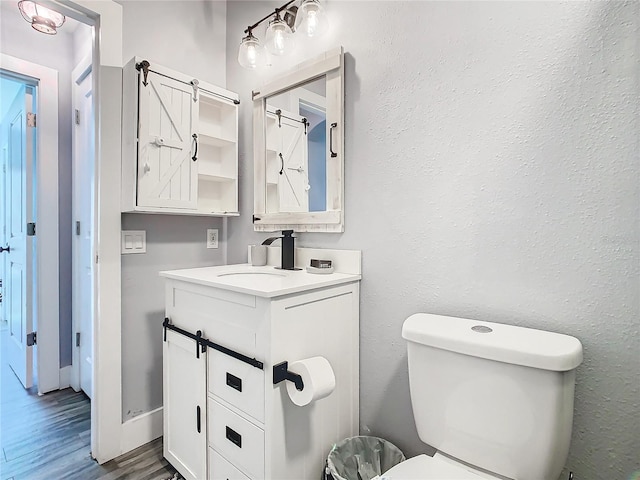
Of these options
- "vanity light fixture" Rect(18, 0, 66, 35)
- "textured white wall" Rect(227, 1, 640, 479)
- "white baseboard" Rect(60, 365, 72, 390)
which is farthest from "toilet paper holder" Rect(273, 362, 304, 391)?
"vanity light fixture" Rect(18, 0, 66, 35)

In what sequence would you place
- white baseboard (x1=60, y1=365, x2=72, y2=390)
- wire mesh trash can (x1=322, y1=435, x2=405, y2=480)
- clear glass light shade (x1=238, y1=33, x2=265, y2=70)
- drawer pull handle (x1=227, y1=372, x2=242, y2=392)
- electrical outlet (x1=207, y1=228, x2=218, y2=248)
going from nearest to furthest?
drawer pull handle (x1=227, y1=372, x2=242, y2=392) → wire mesh trash can (x1=322, y1=435, x2=405, y2=480) → clear glass light shade (x1=238, y1=33, x2=265, y2=70) → electrical outlet (x1=207, y1=228, x2=218, y2=248) → white baseboard (x1=60, y1=365, x2=72, y2=390)

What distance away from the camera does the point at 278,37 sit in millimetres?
1499

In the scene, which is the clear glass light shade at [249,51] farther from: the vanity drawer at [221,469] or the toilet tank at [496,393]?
the vanity drawer at [221,469]

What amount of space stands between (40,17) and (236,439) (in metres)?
2.44

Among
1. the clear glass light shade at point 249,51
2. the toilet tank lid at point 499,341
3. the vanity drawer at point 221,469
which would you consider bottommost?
the vanity drawer at point 221,469

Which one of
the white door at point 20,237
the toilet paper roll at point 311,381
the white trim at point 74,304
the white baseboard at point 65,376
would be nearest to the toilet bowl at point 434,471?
the toilet paper roll at point 311,381

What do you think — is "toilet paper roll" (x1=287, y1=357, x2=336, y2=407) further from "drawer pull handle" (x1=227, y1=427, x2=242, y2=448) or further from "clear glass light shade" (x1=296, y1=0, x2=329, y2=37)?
"clear glass light shade" (x1=296, y1=0, x2=329, y2=37)

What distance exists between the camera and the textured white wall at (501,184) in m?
0.86

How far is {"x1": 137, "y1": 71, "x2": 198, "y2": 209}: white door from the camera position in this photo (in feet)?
4.78

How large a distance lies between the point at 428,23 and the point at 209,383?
1.56 meters

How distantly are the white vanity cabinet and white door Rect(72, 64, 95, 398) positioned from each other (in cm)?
103

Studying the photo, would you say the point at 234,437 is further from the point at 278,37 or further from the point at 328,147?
the point at 278,37

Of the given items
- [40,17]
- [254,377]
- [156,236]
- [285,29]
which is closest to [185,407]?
[254,377]

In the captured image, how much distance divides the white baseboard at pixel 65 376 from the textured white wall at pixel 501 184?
2.05m
